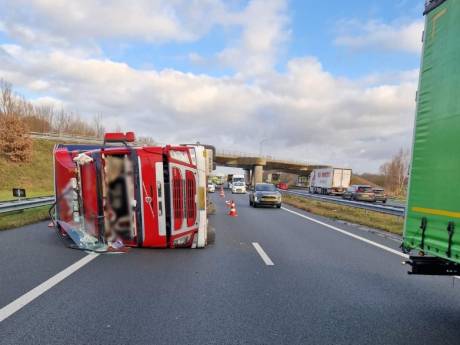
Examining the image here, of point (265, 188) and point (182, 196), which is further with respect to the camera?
point (265, 188)

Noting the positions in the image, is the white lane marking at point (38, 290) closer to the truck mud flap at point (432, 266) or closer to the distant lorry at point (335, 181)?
the truck mud flap at point (432, 266)

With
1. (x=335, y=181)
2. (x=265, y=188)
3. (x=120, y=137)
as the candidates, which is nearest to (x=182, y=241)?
(x=120, y=137)

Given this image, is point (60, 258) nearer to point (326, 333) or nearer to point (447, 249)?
point (326, 333)

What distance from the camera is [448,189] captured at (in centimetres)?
307

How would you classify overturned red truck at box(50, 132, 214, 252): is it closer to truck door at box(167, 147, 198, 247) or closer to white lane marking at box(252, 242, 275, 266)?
truck door at box(167, 147, 198, 247)

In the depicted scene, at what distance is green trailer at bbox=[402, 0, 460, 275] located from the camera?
304 centimetres

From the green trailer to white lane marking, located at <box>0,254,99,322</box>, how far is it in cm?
482

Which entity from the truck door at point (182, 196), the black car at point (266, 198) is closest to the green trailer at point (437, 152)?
the truck door at point (182, 196)

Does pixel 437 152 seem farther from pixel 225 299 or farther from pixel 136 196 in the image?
pixel 136 196

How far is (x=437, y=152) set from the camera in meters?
3.27

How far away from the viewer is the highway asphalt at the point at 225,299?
3203mm

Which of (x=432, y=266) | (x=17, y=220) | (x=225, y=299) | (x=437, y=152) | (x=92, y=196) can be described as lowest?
(x=17, y=220)

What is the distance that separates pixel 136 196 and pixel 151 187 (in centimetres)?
38

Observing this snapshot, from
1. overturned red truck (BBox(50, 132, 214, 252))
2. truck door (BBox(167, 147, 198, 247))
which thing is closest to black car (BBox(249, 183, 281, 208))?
overturned red truck (BBox(50, 132, 214, 252))
